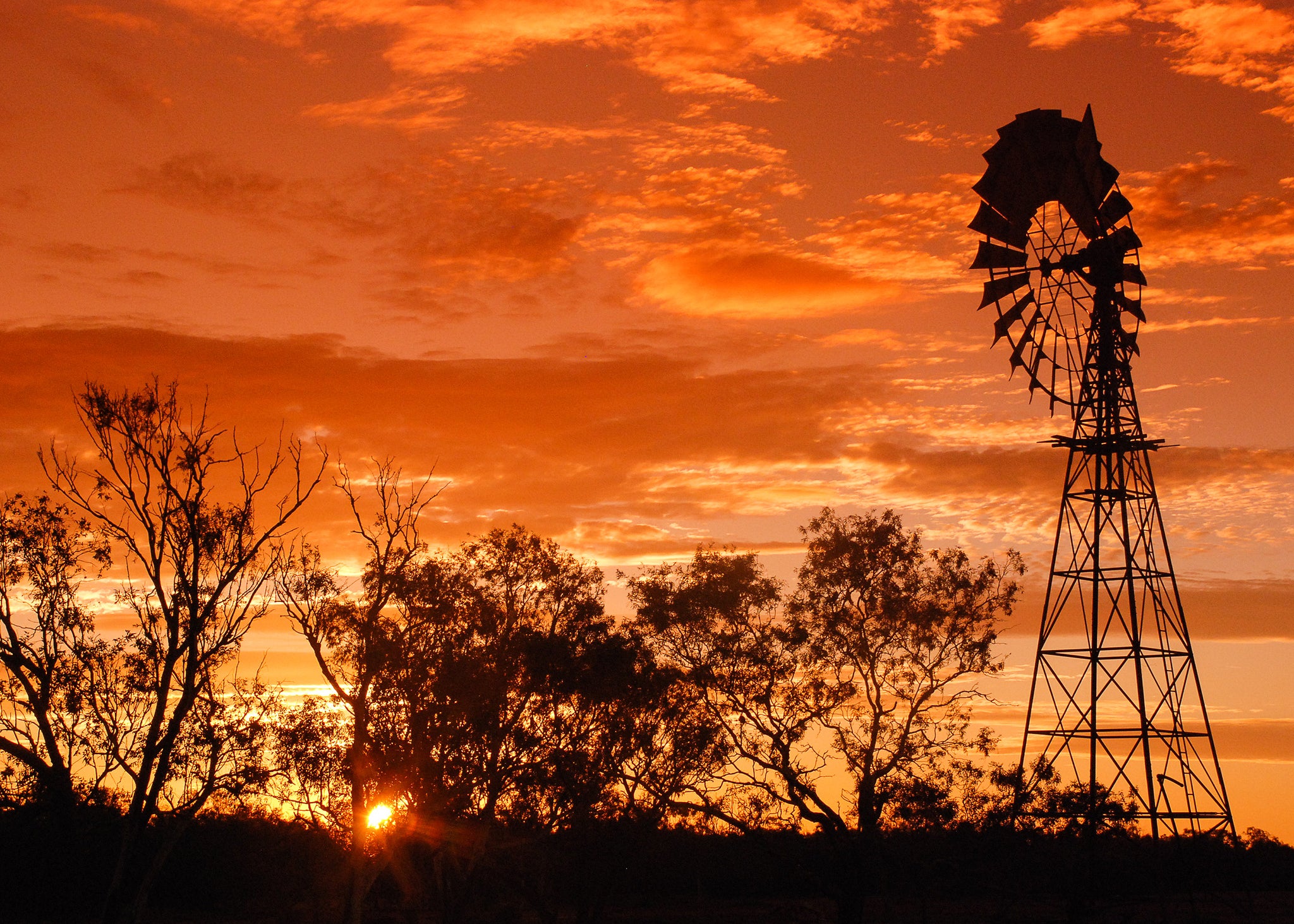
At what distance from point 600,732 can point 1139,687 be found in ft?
47.4

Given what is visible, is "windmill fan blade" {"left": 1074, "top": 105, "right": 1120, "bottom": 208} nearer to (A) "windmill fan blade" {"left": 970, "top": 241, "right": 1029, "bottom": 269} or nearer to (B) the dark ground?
(A) "windmill fan blade" {"left": 970, "top": 241, "right": 1029, "bottom": 269}

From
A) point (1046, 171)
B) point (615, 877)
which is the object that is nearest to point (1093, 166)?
point (1046, 171)

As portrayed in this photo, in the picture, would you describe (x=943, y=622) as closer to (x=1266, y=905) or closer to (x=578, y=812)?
(x=578, y=812)

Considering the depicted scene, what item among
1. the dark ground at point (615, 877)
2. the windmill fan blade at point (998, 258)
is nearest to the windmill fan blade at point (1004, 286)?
the windmill fan blade at point (998, 258)

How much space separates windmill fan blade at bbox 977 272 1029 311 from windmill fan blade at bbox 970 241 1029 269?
0.33m

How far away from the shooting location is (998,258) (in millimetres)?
31266

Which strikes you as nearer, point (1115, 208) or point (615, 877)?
point (1115, 208)

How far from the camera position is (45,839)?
33.9m

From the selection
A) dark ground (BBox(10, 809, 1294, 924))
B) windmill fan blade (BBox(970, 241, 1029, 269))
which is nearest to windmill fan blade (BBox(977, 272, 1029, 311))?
windmill fan blade (BBox(970, 241, 1029, 269))

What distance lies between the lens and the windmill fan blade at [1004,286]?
31.2 metres

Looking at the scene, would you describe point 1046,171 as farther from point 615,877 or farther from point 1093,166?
point 615,877

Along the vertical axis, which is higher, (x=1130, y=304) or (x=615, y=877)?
(x=1130, y=304)

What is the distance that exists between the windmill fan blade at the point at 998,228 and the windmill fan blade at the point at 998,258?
217mm

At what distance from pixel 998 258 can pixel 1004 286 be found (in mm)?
743
